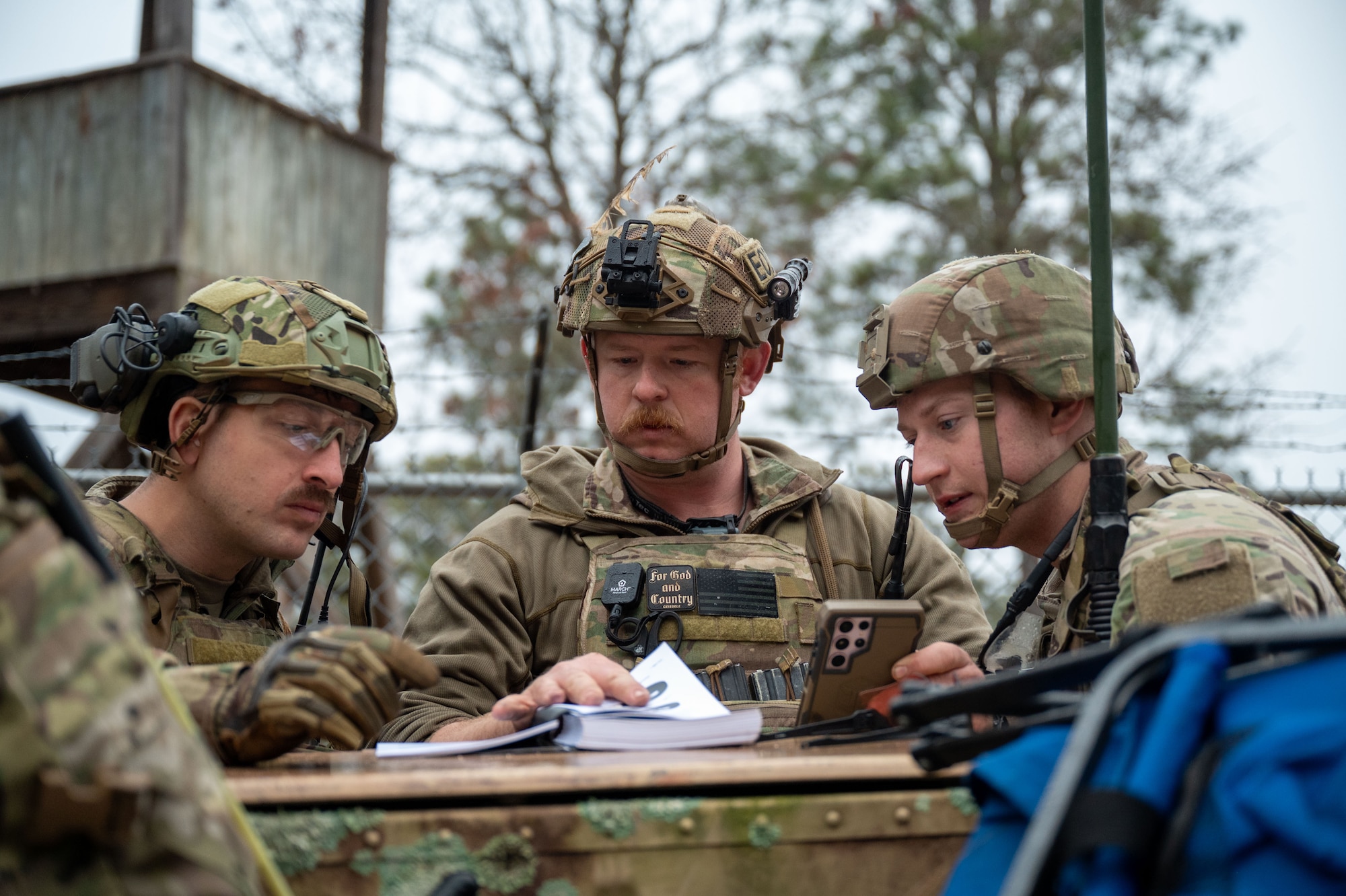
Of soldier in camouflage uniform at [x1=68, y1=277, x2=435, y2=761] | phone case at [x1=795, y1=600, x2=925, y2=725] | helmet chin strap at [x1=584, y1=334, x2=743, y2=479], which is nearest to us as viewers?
phone case at [x1=795, y1=600, x2=925, y2=725]

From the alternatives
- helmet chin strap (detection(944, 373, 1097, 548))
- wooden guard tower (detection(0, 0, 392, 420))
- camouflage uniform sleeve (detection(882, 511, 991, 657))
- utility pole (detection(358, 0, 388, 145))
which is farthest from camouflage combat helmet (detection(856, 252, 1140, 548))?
utility pole (detection(358, 0, 388, 145))

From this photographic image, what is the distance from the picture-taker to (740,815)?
182cm

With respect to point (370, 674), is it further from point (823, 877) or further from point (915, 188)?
point (915, 188)

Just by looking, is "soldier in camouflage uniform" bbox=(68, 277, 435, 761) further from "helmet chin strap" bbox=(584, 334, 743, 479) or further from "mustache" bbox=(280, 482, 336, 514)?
"helmet chin strap" bbox=(584, 334, 743, 479)

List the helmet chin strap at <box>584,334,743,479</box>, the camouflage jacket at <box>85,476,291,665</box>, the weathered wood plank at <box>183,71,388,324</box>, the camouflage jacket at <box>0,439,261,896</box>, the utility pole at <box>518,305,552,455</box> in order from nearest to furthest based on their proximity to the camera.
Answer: the camouflage jacket at <box>0,439,261,896</box>
the camouflage jacket at <box>85,476,291,665</box>
the helmet chin strap at <box>584,334,743,479</box>
the utility pole at <box>518,305,552,455</box>
the weathered wood plank at <box>183,71,388,324</box>

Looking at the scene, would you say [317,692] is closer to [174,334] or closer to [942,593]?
[174,334]

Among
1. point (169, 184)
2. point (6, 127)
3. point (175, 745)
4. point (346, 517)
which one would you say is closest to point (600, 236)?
point (346, 517)

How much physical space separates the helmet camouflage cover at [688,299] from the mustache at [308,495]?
2.85 feet

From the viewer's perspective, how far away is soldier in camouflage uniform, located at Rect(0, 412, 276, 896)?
119 cm

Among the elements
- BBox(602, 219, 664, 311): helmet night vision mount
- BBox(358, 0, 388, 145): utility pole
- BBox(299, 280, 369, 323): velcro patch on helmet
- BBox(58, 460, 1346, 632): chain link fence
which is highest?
BBox(358, 0, 388, 145): utility pole

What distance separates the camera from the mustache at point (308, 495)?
3318mm

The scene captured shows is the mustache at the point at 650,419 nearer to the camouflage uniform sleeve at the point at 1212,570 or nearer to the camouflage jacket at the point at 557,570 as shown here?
the camouflage jacket at the point at 557,570

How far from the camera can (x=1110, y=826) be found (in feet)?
4.04

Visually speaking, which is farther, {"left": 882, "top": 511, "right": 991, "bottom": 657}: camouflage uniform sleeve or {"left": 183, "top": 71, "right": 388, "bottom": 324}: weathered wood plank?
{"left": 183, "top": 71, "right": 388, "bottom": 324}: weathered wood plank
